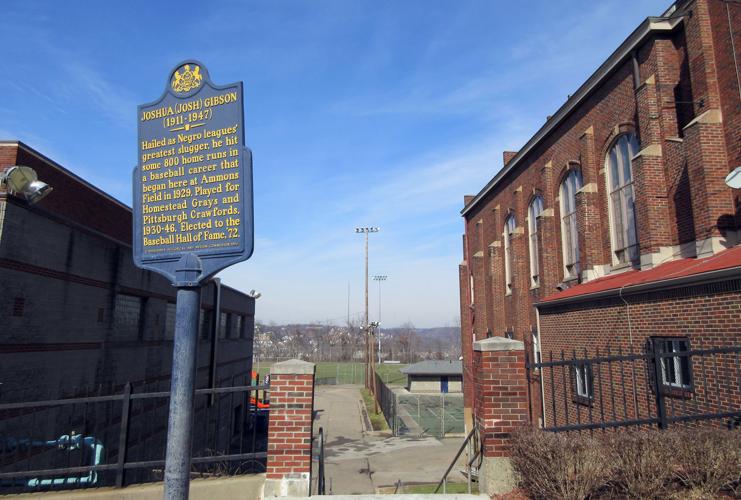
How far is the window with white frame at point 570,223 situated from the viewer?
751 inches

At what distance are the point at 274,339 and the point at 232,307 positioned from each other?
172m

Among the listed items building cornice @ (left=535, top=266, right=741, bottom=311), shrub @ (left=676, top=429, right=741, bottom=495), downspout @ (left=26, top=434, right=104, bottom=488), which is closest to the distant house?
building cornice @ (left=535, top=266, right=741, bottom=311)

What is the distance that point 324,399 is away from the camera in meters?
51.1

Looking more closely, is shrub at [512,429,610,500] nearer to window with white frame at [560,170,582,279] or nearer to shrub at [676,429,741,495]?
shrub at [676,429,741,495]

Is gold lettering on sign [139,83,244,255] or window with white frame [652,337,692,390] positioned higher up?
gold lettering on sign [139,83,244,255]

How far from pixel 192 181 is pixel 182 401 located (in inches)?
78.5

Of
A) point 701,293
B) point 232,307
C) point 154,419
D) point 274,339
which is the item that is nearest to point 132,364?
point 154,419

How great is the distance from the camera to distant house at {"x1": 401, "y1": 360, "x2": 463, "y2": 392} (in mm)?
53500

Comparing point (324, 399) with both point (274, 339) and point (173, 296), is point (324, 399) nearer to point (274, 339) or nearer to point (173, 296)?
point (173, 296)

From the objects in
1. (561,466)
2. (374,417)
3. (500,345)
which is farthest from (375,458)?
(561,466)

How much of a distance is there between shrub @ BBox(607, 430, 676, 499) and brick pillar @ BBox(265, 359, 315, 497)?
3.53 metres

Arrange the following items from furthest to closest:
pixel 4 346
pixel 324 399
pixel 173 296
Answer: pixel 324 399, pixel 173 296, pixel 4 346

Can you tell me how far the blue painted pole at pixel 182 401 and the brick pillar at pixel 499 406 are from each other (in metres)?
3.64

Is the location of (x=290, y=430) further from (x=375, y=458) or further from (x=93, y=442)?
(x=375, y=458)
